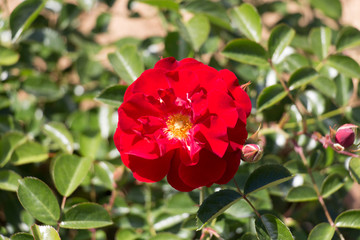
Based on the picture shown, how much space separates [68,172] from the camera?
1.09 meters

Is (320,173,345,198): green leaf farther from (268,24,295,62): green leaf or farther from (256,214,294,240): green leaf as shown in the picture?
(268,24,295,62): green leaf

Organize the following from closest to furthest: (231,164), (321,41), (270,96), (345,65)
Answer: (231,164) < (270,96) < (345,65) < (321,41)

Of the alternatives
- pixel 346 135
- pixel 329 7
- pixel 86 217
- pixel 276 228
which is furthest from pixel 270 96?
pixel 329 7

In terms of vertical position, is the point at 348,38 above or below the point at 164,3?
below

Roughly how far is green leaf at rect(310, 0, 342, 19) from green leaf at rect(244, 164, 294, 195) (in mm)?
891

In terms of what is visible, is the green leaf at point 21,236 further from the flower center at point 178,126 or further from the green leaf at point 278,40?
the green leaf at point 278,40

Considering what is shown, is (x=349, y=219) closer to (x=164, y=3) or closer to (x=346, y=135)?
(x=346, y=135)

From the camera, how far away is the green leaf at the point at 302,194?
1.08 metres

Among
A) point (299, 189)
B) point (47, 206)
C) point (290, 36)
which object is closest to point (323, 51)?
point (290, 36)

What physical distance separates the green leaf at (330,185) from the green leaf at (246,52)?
372 mm

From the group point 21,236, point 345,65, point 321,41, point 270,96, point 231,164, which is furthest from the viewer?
point 321,41

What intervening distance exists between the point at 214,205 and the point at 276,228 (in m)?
0.16

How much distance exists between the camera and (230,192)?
36.4 inches

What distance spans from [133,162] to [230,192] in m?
0.24
